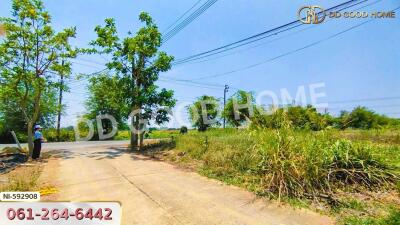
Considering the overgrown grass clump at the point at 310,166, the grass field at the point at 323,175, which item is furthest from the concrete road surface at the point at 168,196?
the overgrown grass clump at the point at 310,166

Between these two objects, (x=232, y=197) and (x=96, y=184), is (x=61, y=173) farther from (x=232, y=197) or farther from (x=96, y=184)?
(x=232, y=197)

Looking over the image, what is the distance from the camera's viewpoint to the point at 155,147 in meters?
17.3

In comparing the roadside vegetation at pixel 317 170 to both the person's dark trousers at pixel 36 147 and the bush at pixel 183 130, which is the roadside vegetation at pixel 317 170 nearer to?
the person's dark trousers at pixel 36 147

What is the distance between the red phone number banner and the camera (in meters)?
2.33

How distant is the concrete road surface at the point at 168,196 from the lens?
229 inches

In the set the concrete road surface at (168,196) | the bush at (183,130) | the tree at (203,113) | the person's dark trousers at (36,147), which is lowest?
the concrete road surface at (168,196)

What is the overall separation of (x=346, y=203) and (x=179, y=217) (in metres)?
3.25

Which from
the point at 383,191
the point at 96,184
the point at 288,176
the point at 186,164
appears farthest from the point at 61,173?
the point at 383,191

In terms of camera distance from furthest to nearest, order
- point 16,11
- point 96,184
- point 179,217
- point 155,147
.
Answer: point 155,147 < point 16,11 < point 96,184 < point 179,217

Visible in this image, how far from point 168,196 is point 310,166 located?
3.23 metres

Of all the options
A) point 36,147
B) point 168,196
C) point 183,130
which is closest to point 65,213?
point 168,196

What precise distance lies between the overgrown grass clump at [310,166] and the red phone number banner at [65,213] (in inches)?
203

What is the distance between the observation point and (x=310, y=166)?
7.19 m

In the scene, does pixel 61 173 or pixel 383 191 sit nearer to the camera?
pixel 383 191
